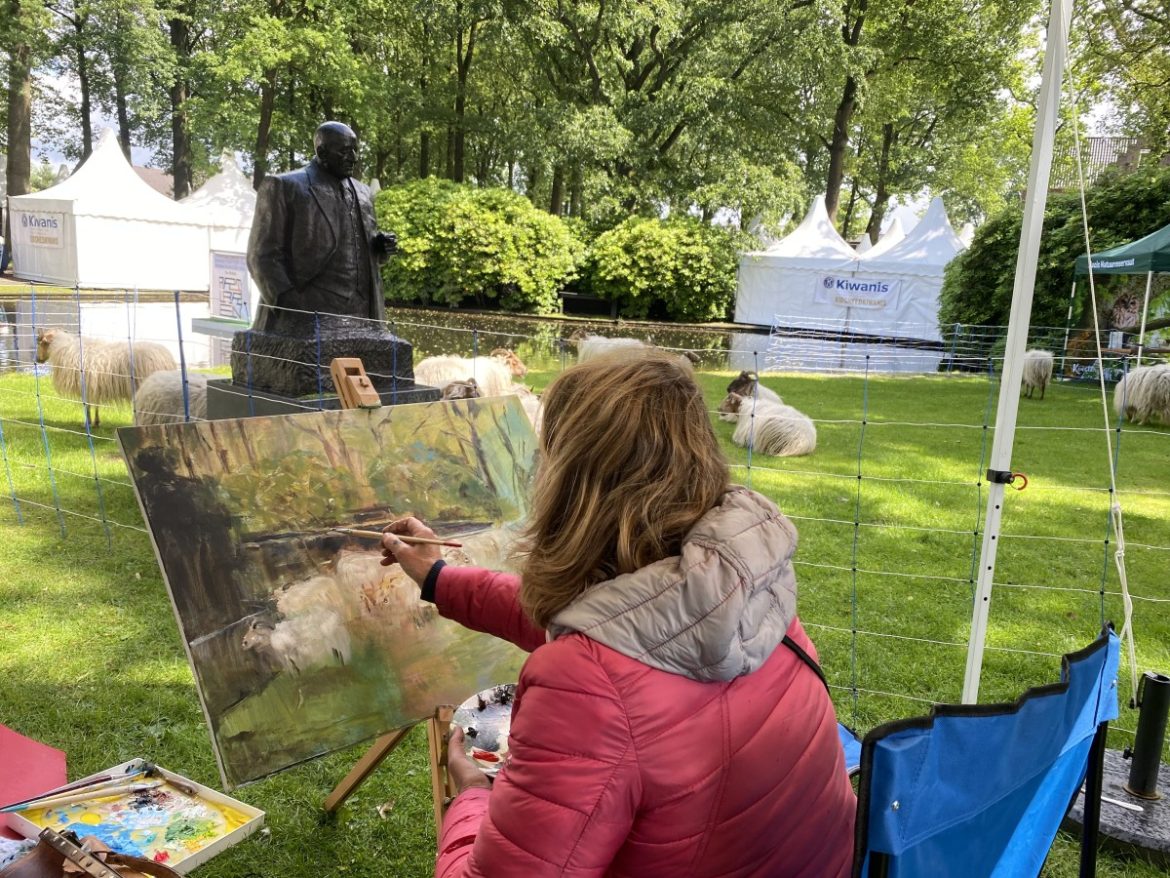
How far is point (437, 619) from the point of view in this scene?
2609 millimetres

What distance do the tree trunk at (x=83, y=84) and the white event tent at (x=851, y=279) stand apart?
2658 centimetres

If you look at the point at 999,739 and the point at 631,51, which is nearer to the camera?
the point at 999,739

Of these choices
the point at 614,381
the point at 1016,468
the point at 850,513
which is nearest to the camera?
the point at 614,381

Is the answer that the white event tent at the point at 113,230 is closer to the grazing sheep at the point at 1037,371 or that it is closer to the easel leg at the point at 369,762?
the grazing sheep at the point at 1037,371

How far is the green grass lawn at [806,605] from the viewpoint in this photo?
308 centimetres

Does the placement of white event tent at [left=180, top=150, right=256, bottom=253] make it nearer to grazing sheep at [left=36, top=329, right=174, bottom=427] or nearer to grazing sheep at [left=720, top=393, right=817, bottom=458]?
grazing sheep at [left=36, top=329, right=174, bottom=427]

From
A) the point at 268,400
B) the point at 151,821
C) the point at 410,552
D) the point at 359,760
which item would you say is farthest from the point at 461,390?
the point at 410,552

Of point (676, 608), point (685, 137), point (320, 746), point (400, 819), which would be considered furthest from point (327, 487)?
point (685, 137)

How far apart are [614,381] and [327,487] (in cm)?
145

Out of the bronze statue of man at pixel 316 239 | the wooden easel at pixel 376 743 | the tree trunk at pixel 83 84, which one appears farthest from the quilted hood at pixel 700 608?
the tree trunk at pixel 83 84

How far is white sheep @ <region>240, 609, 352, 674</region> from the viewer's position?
2260 mm

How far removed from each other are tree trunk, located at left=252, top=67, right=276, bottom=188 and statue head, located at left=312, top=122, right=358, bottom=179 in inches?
821

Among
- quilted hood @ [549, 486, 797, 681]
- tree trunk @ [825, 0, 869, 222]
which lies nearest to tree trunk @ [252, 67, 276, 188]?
tree trunk @ [825, 0, 869, 222]

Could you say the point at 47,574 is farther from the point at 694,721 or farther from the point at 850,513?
the point at 850,513
